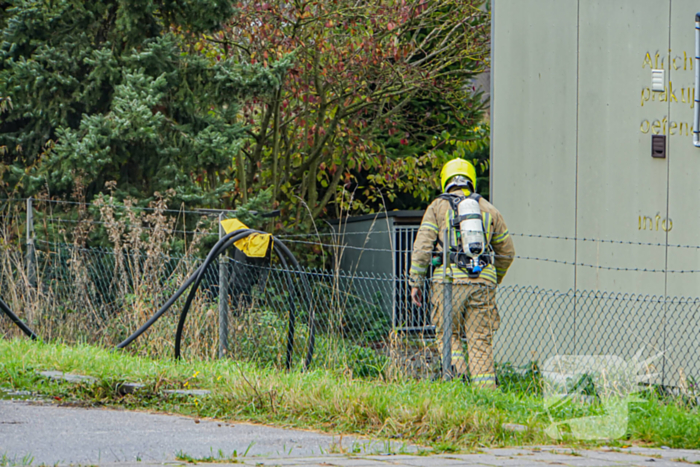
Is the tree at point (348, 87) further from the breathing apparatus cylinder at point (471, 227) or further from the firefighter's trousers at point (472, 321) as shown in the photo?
the firefighter's trousers at point (472, 321)

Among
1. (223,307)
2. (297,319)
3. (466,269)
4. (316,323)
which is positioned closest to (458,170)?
(466,269)

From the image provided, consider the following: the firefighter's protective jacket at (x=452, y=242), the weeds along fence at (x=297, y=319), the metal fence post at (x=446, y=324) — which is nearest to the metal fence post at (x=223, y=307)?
the weeds along fence at (x=297, y=319)

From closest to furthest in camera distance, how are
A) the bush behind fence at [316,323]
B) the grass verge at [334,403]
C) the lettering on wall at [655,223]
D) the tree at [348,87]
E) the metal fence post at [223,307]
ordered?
the grass verge at [334,403]
the metal fence post at [223,307]
the bush behind fence at [316,323]
the lettering on wall at [655,223]
the tree at [348,87]

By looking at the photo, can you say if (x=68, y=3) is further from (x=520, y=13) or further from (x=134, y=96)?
(x=520, y=13)

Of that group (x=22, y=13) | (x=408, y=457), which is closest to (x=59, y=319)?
(x=22, y=13)

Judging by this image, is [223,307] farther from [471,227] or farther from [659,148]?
[659,148]

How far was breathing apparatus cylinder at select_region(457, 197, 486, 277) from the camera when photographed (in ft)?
21.0

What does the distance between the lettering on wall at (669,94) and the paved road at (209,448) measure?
3823 mm

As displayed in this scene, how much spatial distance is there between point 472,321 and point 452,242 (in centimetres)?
63

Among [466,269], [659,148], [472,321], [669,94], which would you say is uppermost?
[669,94]

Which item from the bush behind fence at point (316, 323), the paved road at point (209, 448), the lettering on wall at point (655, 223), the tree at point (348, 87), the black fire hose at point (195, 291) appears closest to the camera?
the paved road at point (209, 448)

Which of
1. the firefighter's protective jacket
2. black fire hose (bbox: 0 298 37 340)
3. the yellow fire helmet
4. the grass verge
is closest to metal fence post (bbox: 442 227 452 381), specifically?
the firefighter's protective jacket

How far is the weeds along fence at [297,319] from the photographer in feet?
22.4

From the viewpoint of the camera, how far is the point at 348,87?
13.1 meters
